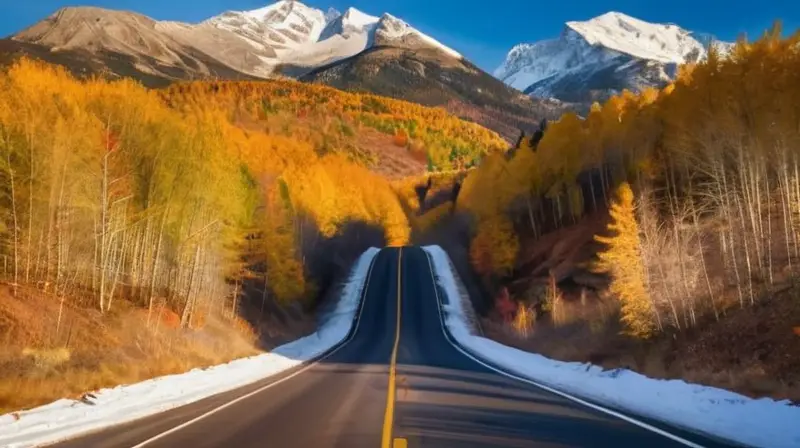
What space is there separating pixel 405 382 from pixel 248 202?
25.8m

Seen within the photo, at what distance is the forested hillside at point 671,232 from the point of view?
21.2 metres

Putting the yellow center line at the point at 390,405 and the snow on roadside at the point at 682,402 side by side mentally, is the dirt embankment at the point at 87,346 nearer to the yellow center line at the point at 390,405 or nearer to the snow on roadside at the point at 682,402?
the yellow center line at the point at 390,405

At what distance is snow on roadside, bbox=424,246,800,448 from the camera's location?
9430mm

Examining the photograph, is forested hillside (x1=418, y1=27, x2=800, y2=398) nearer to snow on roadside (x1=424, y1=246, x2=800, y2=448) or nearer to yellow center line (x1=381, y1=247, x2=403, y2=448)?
snow on roadside (x1=424, y1=246, x2=800, y2=448)

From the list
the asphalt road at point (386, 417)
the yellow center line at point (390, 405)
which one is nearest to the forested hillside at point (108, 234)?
Result: the asphalt road at point (386, 417)

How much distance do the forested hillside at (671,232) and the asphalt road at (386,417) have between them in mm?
4516

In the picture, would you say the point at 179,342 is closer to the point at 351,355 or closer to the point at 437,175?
the point at 351,355

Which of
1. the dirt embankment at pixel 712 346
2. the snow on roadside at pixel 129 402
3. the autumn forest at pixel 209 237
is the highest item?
the autumn forest at pixel 209 237

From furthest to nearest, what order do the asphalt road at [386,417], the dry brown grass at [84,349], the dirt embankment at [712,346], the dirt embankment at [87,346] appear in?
1. the dirt embankment at [87,346]
2. the dry brown grass at [84,349]
3. the dirt embankment at [712,346]
4. the asphalt road at [386,417]

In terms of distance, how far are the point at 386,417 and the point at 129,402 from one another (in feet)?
18.6

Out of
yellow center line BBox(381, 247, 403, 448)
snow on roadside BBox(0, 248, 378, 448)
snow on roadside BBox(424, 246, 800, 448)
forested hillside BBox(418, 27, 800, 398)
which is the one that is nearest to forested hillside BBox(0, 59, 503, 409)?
snow on roadside BBox(0, 248, 378, 448)

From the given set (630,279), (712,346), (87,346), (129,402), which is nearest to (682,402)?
(712,346)

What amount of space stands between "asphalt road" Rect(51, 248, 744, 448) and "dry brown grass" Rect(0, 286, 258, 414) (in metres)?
3.26

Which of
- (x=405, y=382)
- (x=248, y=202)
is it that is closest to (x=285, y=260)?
(x=248, y=202)
